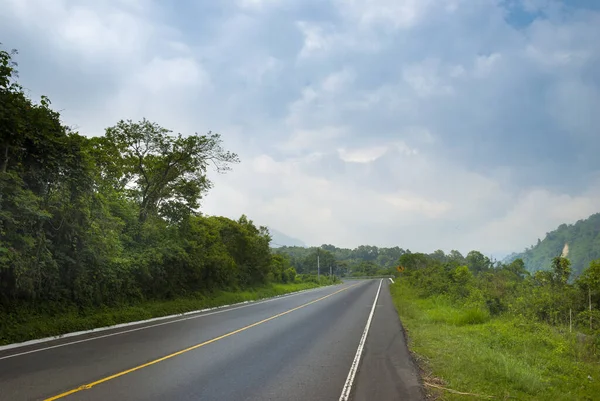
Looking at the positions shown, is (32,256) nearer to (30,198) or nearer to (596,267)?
(30,198)

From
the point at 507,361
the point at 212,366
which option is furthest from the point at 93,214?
the point at 507,361

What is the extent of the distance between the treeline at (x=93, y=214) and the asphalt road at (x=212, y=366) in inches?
101

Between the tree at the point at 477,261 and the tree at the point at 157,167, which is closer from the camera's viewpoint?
the tree at the point at 157,167

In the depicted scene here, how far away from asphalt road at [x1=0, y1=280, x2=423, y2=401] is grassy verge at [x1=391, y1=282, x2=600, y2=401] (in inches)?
31.3

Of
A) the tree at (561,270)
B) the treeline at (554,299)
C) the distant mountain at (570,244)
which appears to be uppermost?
the distant mountain at (570,244)

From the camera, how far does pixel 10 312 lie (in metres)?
12.3

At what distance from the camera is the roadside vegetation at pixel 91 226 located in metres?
12.3

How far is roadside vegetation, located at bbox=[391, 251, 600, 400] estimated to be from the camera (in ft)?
25.2

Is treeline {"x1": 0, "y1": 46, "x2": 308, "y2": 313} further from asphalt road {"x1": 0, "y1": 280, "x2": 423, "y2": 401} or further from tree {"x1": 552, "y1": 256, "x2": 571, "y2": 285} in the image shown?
tree {"x1": 552, "y1": 256, "x2": 571, "y2": 285}

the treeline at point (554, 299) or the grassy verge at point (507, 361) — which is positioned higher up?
the treeline at point (554, 299)

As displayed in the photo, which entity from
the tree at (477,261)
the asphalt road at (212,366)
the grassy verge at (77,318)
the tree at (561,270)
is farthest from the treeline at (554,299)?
the tree at (477,261)

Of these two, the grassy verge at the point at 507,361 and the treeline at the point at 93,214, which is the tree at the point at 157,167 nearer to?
the treeline at the point at 93,214

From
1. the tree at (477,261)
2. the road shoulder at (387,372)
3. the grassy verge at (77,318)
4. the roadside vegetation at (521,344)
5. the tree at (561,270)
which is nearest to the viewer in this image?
the road shoulder at (387,372)

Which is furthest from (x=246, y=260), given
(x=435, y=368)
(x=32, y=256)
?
(x=435, y=368)
